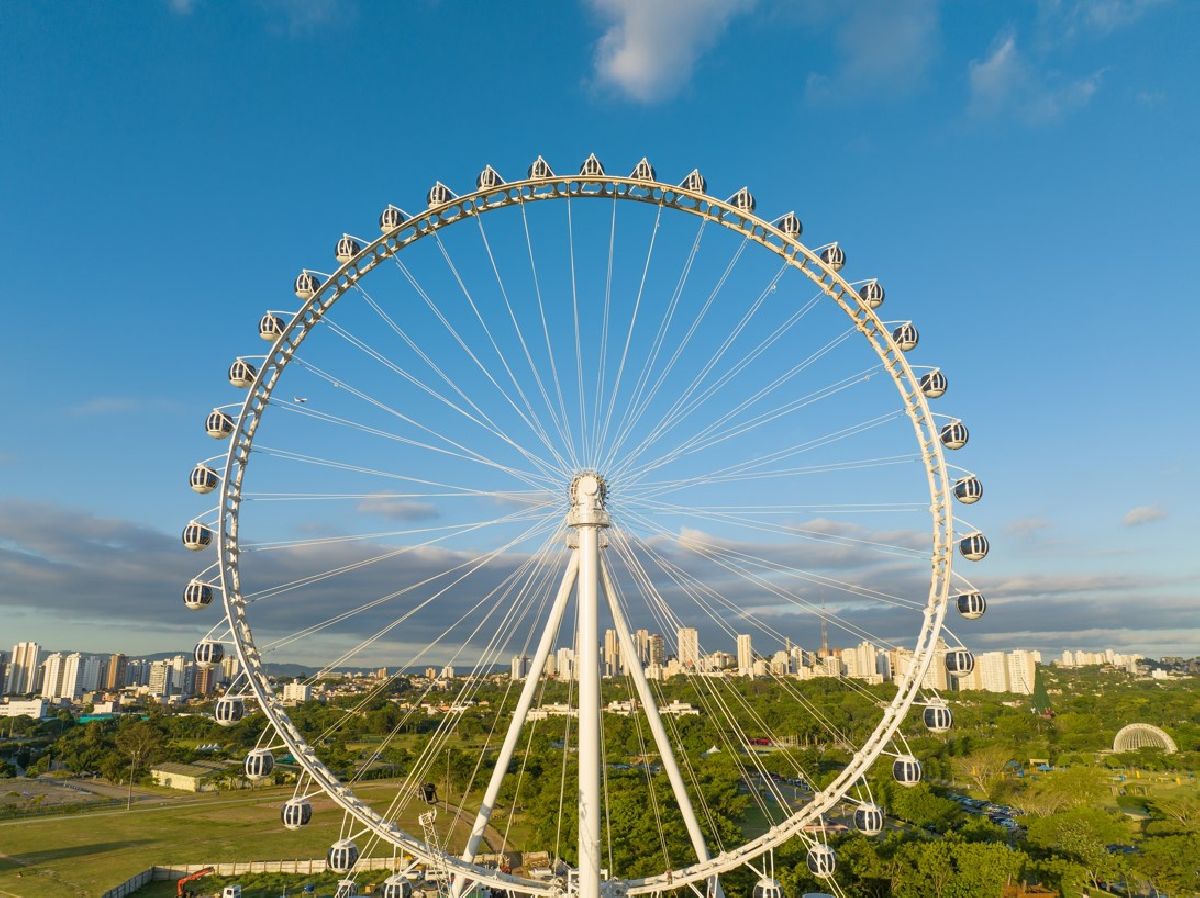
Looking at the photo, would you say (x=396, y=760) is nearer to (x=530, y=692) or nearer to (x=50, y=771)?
(x=50, y=771)

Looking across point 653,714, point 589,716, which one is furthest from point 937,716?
point 589,716

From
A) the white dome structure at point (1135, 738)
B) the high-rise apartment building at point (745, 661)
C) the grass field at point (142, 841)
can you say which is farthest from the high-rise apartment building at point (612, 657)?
the grass field at point (142, 841)

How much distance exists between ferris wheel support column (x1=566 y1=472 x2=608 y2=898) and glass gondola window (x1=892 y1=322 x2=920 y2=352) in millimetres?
9396

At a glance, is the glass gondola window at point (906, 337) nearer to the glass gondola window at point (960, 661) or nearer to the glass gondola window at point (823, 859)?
the glass gondola window at point (960, 661)

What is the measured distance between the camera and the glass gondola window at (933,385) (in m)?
24.4

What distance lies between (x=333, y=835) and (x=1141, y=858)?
48.3 m

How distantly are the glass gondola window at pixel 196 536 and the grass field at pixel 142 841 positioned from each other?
105 feet

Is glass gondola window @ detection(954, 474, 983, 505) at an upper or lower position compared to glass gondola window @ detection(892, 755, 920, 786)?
upper

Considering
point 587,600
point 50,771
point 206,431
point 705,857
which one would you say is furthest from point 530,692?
point 50,771

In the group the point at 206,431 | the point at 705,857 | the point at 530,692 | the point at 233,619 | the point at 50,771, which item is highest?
the point at 206,431

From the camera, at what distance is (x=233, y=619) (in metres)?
22.1

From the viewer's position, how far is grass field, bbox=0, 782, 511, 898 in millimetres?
47219

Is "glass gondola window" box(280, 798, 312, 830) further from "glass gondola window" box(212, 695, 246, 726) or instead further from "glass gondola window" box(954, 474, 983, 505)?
"glass gondola window" box(954, 474, 983, 505)

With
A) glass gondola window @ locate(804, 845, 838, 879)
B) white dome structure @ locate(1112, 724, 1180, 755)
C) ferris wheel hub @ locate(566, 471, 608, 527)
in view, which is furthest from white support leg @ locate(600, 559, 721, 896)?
white dome structure @ locate(1112, 724, 1180, 755)
